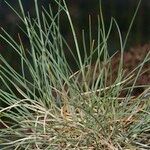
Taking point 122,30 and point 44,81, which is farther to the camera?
point 122,30

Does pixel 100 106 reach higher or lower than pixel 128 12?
higher

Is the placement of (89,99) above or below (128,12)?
above

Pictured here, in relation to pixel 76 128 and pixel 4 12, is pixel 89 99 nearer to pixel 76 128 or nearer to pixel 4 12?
pixel 76 128

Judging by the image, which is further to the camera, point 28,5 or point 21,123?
point 28,5

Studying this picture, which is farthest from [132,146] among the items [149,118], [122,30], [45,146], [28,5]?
[28,5]

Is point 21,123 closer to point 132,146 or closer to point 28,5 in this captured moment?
point 132,146

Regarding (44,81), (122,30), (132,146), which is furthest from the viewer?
(122,30)

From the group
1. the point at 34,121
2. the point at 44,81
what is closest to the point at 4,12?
the point at 44,81

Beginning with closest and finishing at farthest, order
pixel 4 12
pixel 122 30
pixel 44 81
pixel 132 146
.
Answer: pixel 132 146 → pixel 44 81 → pixel 122 30 → pixel 4 12
